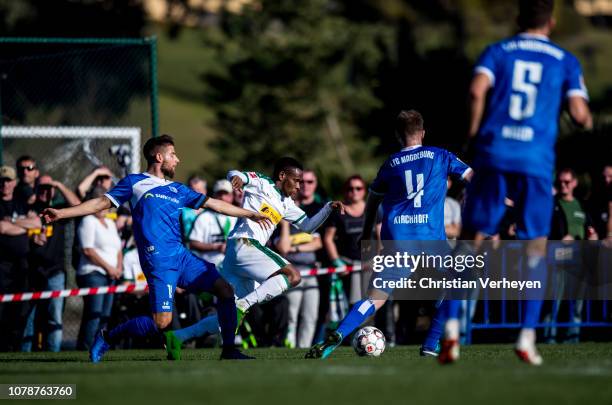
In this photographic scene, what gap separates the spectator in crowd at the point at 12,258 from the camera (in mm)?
14648

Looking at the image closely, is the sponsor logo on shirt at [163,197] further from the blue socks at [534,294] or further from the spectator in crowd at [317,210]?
the spectator in crowd at [317,210]

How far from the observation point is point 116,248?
14.9 m

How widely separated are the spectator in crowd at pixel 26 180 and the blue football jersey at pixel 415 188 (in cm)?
643

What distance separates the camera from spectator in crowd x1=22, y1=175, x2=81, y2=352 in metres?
14.6

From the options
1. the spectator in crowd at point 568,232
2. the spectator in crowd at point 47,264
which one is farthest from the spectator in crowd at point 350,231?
the spectator in crowd at point 47,264

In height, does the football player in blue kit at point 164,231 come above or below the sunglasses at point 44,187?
below

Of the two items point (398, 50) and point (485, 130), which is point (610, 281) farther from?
point (398, 50)

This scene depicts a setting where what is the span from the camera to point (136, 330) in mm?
10570

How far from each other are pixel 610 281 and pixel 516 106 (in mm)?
7754

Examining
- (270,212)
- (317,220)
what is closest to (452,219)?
(317,220)

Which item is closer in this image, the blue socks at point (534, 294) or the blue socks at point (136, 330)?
the blue socks at point (534, 294)

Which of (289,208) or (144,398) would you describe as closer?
(144,398)

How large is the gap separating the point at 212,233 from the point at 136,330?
500 cm

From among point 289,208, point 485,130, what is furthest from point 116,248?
point 485,130
